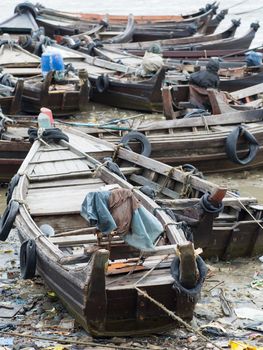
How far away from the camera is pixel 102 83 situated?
711 inches

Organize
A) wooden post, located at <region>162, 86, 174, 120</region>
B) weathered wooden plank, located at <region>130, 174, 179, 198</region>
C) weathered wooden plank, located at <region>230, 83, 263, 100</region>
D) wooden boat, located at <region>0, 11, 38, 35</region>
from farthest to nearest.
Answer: wooden boat, located at <region>0, 11, 38, 35</region> < weathered wooden plank, located at <region>230, 83, 263, 100</region> < wooden post, located at <region>162, 86, 174, 120</region> < weathered wooden plank, located at <region>130, 174, 179, 198</region>

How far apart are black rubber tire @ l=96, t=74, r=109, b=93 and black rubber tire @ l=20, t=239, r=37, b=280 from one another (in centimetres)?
1020

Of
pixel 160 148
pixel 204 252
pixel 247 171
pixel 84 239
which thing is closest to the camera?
pixel 84 239

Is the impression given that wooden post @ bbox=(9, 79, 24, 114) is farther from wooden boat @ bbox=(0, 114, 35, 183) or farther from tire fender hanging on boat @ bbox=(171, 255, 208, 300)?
tire fender hanging on boat @ bbox=(171, 255, 208, 300)

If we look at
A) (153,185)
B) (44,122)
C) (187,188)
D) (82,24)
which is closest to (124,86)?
(44,122)

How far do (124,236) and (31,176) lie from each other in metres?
3.03

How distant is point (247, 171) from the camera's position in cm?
1387

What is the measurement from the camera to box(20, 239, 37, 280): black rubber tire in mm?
7992

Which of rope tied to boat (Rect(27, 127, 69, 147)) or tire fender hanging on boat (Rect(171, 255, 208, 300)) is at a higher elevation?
tire fender hanging on boat (Rect(171, 255, 208, 300))

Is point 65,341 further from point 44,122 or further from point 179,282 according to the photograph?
point 44,122

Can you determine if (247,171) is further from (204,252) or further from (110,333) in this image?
(110,333)

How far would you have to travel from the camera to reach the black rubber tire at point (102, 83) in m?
17.9

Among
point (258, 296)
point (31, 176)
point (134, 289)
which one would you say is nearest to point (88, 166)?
point (31, 176)

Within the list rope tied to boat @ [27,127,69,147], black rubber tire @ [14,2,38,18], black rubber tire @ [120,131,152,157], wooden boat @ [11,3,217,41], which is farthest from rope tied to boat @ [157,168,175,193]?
black rubber tire @ [14,2,38,18]
